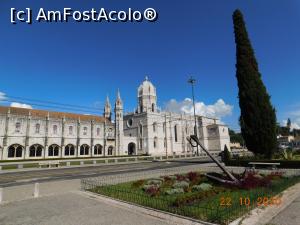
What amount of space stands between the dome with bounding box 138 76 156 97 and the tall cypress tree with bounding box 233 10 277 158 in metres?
53.1

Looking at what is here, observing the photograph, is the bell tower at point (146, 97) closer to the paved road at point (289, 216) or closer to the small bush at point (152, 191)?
the small bush at point (152, 191)

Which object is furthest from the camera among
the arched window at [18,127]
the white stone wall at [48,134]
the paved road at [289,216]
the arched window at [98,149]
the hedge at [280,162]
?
the arched window at [98,149]

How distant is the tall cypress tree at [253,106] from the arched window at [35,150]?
44424 millimetres

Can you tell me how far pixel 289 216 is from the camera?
7301 millimetres

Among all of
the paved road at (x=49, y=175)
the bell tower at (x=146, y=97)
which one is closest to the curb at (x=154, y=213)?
the paved road at (x=49, y=175)

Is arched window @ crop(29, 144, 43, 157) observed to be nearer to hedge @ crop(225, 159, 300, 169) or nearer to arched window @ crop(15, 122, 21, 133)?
arched window @ crop(15, 122, 21, 133)

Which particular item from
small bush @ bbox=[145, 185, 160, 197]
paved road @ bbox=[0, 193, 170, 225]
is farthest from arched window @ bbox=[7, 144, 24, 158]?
small bush @ bbox=[145, 185, 160, 197]

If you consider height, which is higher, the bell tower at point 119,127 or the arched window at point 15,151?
the bell tower at point 119,127

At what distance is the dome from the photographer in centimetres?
7921

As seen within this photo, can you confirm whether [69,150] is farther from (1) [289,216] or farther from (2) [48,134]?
(1) [289,216]

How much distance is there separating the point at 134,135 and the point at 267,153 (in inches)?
2211

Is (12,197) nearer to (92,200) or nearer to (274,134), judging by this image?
(92,200)

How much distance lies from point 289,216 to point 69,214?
7782 millimetres

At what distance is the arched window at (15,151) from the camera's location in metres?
46.0
